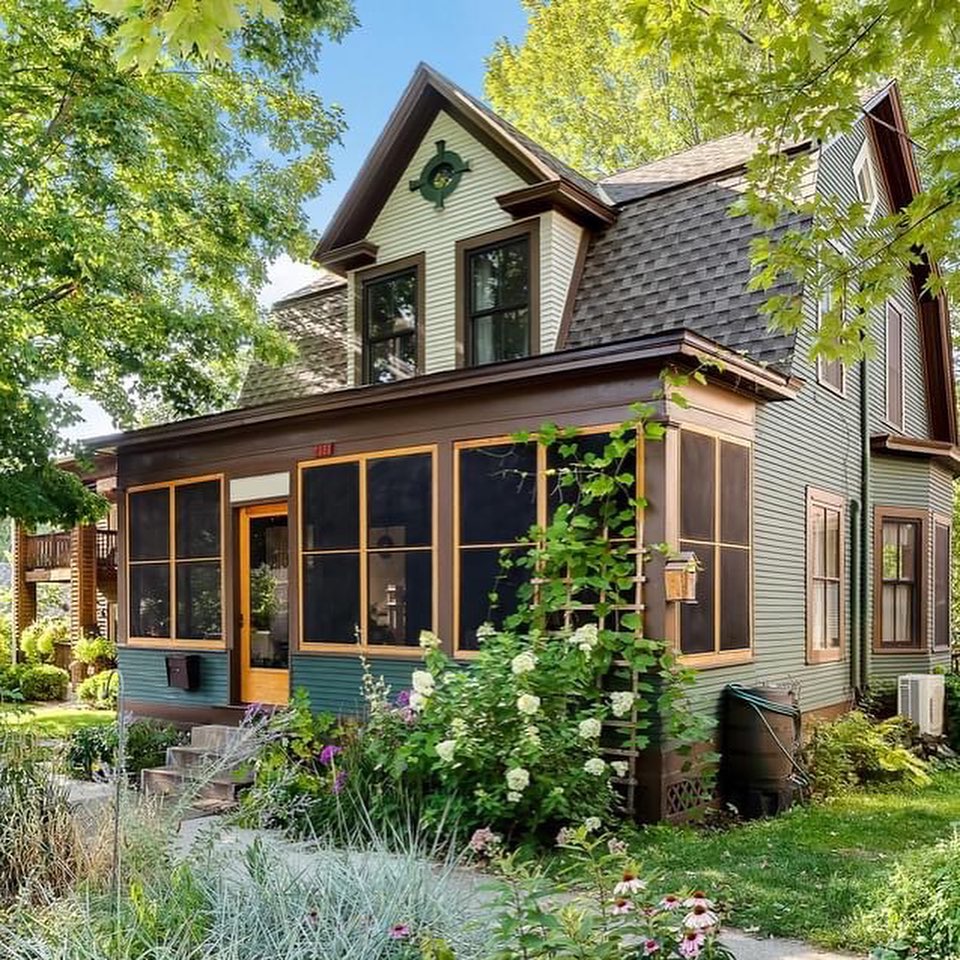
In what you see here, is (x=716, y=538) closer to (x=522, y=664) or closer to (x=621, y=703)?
(x=621, y=703)

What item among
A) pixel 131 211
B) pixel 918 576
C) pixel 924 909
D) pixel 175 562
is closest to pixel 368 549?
pixel 175 562

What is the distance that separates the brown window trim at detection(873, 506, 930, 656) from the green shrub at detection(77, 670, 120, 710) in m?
10.1

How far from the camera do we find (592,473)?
741cm

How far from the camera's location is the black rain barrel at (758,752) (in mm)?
7727

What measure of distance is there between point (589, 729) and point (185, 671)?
5.36 metres

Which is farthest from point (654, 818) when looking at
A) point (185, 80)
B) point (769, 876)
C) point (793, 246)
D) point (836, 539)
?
point (185, 80)

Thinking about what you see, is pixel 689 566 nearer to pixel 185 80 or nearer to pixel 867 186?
pixel 867 186

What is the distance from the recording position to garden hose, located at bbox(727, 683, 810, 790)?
25.6ft

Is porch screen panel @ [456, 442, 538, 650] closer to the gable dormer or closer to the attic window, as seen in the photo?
the gable dormer

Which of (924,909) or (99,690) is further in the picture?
(99,690)

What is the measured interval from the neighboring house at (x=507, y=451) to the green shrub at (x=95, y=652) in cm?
625

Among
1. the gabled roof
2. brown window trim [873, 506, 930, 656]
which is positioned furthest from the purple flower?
brown window trim [873, 506, 930, 656]

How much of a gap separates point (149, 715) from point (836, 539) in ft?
25.2

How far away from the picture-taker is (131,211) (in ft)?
36.1
